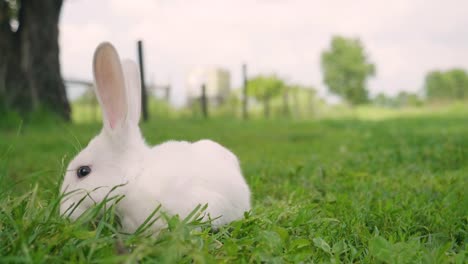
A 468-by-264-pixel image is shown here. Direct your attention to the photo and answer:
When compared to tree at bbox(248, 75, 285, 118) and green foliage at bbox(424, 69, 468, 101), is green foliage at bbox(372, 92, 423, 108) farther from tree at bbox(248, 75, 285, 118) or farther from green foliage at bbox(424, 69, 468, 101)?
tree at bbox(248, 75, 285, 118)

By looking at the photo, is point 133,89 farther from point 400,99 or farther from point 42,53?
point 400,99

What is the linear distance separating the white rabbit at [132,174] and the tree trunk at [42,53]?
1088 cm

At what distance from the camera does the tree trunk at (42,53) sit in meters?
12.4

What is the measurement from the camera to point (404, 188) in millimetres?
3227

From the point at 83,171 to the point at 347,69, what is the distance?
5297 centimetres

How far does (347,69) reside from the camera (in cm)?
5294

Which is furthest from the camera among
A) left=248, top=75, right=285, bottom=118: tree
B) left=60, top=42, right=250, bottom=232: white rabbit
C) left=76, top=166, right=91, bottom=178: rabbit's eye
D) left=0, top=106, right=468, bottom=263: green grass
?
left=248, top=75, right=285, bottom=118: tree

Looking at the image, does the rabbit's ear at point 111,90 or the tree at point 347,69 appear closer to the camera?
the rabbit's ear at point 111,90

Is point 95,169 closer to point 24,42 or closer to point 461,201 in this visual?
point 461,201

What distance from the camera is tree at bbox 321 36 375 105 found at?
173 ft

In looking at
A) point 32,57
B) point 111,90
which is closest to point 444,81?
point 32,57

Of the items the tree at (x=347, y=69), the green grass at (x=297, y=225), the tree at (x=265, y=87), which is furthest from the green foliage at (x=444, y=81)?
the green grass at (x=297, y=225)

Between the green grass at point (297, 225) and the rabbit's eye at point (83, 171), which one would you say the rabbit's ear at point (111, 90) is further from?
the green grass at point (297, 225)

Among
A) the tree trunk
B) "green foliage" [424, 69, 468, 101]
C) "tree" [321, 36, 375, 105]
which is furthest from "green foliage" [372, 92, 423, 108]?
the tree trunk
